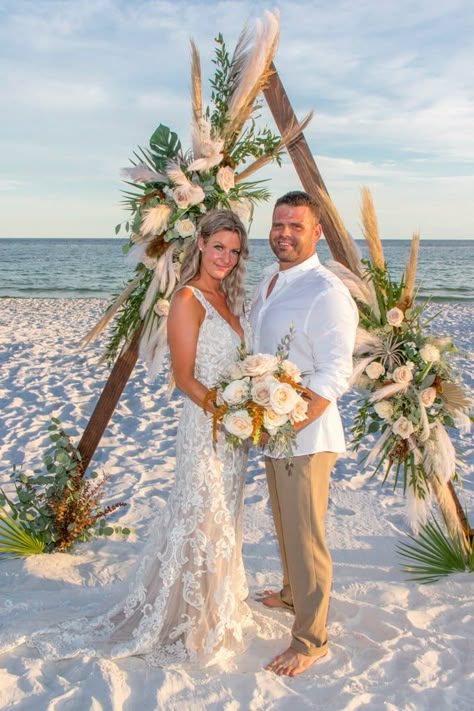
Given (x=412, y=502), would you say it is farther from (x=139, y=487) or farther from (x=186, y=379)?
(x=139, y=487)

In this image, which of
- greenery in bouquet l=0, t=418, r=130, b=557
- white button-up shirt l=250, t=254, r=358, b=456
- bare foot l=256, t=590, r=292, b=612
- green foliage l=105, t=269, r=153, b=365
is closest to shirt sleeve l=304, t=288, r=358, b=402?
white button-up shirt l=250, t=254, r=358, b=456

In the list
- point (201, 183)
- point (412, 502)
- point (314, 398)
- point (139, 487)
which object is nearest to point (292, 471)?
point (314, 398)

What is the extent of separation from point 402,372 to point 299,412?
1.01m

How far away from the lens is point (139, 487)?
17.8 ft

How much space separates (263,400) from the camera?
267 centimetres

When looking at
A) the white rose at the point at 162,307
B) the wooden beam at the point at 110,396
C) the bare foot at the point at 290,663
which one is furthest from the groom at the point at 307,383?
the wooden beam at the point at 110,396

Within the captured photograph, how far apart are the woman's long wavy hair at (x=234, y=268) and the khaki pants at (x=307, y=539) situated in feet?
2.80

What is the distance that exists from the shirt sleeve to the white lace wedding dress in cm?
43

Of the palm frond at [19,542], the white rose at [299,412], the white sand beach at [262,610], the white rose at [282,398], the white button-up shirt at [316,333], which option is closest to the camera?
the white rose at [282,398]

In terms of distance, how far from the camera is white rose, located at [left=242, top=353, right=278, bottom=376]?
2.70m

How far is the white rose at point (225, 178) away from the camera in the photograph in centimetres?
348

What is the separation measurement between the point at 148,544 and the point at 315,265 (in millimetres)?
1699

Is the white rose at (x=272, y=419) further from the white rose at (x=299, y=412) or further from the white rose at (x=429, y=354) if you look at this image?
the white rose at (x=429, y=354)

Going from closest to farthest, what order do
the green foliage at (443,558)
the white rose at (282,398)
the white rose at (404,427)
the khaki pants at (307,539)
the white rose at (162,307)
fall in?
the white rose at (282,398)
the khaki pants at (307,539)
the white rose at (404,427)
the white rose at (162,307)
the green foliage at (443,558)
